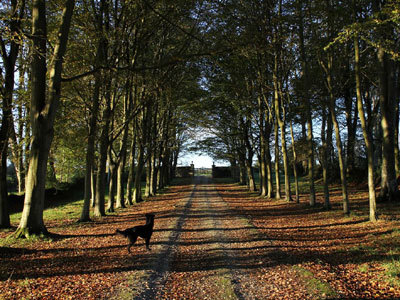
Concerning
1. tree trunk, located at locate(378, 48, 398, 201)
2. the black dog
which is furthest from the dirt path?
tree trunk, located at locate(378, 48, 398, 201)

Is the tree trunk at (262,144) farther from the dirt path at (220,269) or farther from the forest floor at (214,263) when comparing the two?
the dirt path at (220,269)

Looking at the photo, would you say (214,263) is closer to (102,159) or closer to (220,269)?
(220,269)

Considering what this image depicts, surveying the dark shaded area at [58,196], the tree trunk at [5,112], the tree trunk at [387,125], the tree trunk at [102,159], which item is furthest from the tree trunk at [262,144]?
the tree trunk at [5,112]

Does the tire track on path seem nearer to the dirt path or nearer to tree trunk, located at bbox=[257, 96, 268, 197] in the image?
the dirt path

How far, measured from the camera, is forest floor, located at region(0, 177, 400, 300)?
559cm

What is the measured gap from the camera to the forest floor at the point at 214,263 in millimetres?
5594

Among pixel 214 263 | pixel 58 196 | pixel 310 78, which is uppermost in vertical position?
pixel 310 78

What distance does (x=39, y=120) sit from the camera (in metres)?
9.64

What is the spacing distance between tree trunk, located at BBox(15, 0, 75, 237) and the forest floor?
848mm

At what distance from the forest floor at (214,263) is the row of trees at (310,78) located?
13.3 ft

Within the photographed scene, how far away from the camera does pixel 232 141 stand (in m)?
Result: 36.1

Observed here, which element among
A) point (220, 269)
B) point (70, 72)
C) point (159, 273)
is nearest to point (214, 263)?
point (220, 269)

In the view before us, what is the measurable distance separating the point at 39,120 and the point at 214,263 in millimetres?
6828

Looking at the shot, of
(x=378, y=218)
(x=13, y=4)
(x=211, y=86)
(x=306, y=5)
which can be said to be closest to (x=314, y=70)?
(x=306, y=5)
